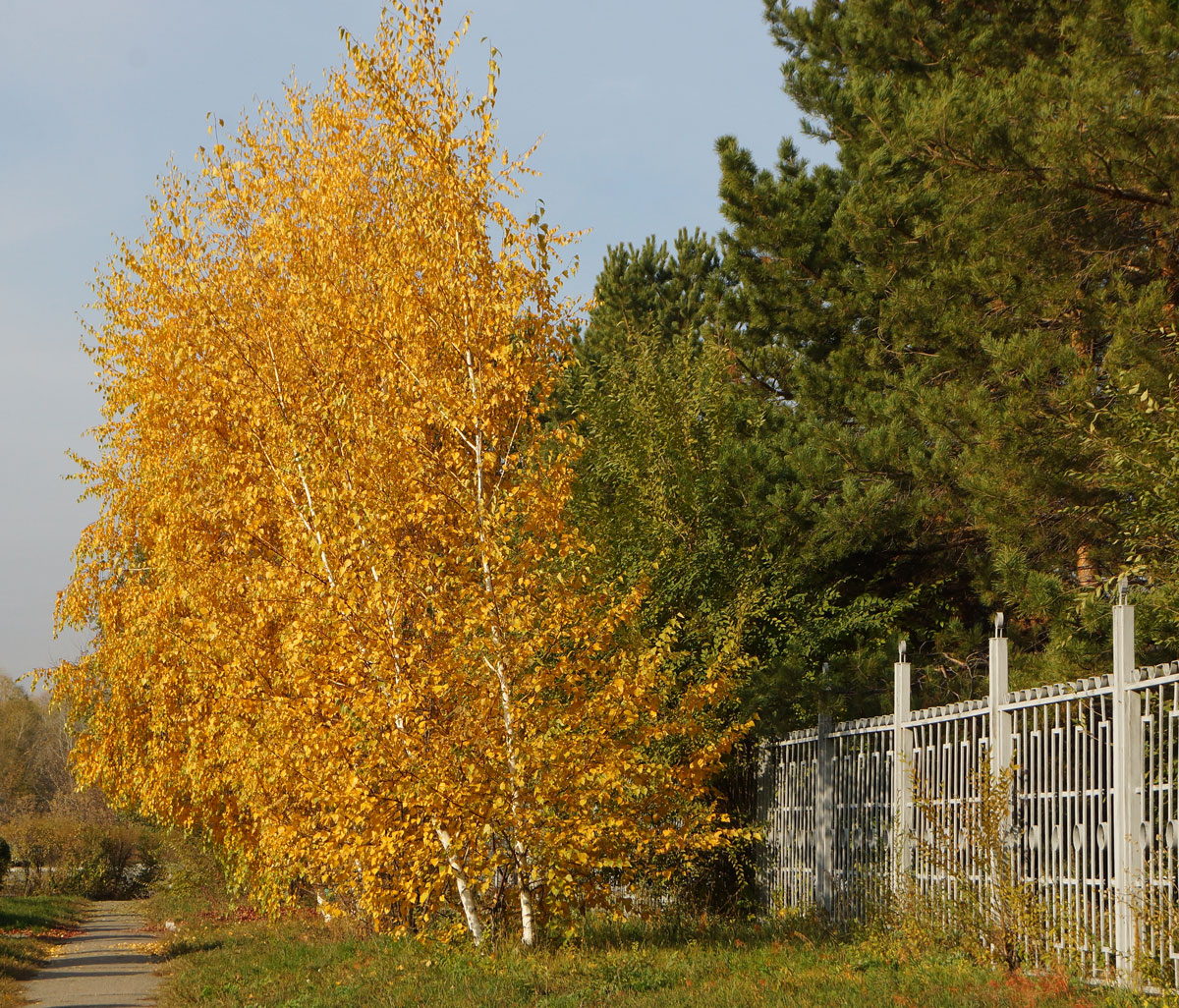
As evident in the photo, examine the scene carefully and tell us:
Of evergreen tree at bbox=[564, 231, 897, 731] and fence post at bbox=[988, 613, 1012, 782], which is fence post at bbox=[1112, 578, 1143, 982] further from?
evergreen tree at bbox=[564, 231, 897, 731]

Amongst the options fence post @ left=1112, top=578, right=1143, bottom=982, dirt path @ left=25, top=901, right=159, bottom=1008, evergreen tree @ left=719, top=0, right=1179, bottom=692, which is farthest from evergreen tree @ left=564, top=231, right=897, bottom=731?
dirt path @ left=25, top=901, right=159, bottom=1008

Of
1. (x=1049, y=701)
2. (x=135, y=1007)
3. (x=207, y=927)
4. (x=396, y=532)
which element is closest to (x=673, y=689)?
(x=396, y=532)

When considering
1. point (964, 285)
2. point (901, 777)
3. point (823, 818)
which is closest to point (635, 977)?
point (901, 777)

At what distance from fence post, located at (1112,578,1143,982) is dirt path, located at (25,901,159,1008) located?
8072 mm

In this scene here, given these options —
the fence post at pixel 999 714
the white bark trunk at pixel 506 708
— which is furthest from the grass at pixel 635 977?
the fence post at pixel 999 714

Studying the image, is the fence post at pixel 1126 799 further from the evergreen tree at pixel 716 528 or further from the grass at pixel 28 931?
the grass at pixel 28 931

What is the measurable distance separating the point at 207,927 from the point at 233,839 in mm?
3943

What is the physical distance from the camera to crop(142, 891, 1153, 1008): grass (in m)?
6.68

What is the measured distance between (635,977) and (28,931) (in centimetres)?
1401

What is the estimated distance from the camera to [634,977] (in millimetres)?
8094

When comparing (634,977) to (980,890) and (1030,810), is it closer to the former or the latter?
(980,890)

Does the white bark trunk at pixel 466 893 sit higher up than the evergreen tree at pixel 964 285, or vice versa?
the evergreen tree at pixel 964 285

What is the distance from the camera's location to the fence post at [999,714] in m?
7.93

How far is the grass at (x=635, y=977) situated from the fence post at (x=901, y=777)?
0.66 meters
